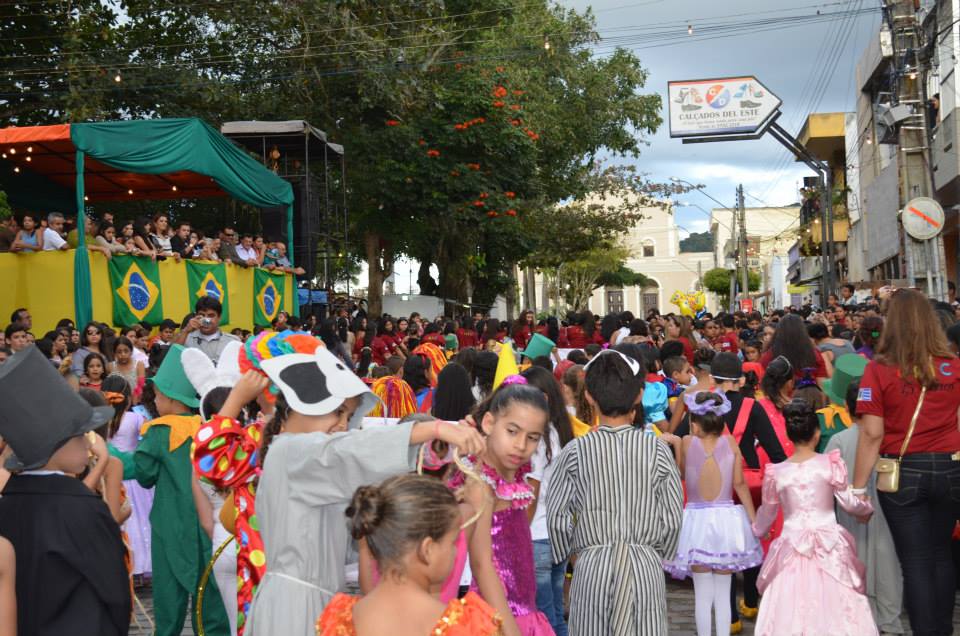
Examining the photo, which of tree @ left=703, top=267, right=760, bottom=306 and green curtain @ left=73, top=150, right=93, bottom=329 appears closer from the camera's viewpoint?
green curtain @ left=73, top=150, right=93, bottom=329

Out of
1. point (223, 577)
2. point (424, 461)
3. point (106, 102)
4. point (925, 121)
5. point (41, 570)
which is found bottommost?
point (223, 577)

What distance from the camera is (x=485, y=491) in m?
3.49

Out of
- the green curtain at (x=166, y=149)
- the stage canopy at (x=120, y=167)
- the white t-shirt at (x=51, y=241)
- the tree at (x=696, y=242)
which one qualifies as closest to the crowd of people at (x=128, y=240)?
the white t-shirt at (x=51, y=241)

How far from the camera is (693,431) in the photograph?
640 centimetres

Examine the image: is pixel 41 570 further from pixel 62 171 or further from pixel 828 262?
pixel 828 262

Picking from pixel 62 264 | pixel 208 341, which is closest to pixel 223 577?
pixel 208 341

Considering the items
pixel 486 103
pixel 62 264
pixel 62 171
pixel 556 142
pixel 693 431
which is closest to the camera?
pixel 693 431

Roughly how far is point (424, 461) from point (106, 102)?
803 inches

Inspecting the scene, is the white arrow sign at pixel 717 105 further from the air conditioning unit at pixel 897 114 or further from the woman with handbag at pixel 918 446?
the woman with handbag at pixel 918 446

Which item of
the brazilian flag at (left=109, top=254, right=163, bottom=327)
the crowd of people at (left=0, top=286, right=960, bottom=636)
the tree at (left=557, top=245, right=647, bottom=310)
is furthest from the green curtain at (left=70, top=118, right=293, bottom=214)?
the tree at (left=557, top=245, right=647, bottom=310)

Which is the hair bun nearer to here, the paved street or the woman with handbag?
the woman with handbag

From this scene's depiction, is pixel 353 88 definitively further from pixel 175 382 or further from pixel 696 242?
pixel 696 242

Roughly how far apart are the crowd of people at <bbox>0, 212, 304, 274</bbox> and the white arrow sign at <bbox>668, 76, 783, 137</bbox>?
862 inches

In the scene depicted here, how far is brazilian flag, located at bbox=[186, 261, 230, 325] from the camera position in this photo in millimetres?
14852
